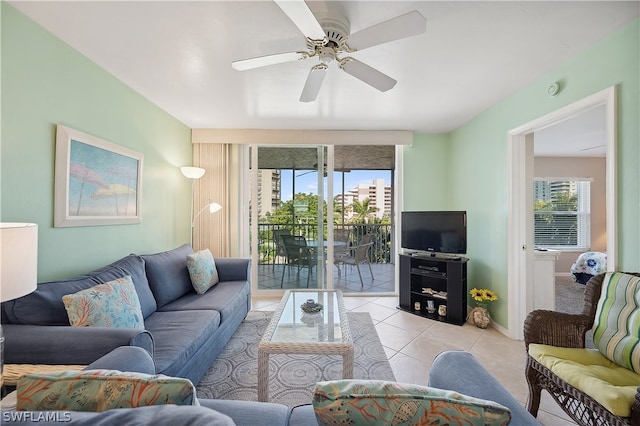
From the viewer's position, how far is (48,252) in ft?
5.87

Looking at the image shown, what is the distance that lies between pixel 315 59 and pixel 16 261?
2.07 m

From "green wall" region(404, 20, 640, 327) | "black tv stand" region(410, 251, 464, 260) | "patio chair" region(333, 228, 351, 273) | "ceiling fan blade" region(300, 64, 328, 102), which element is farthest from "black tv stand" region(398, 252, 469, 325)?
"ceiling fan blade" region(300, 64, 328, 102)

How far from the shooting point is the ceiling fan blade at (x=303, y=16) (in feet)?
3.96

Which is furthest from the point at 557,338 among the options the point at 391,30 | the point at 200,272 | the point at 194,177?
the point at 194,177

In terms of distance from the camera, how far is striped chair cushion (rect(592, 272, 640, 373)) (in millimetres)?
1362

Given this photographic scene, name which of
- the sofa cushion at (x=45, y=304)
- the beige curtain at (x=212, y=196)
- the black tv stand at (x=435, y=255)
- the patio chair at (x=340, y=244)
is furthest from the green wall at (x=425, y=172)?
the sofa cushion at (x=45, y=304)

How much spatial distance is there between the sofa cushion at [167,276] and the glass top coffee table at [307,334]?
1.02 meters

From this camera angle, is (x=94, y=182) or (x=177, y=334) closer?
(x=177, y=334)

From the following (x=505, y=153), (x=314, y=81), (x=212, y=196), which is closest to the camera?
(x=314, y=81)

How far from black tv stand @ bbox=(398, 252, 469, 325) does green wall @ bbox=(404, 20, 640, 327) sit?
36 cm

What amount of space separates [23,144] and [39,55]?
0.59 metres

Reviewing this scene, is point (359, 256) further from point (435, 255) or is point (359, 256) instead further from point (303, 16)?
point (303, 16)

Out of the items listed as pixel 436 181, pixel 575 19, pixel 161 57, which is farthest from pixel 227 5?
pixel 436 181

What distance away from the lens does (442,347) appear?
2502 mm
